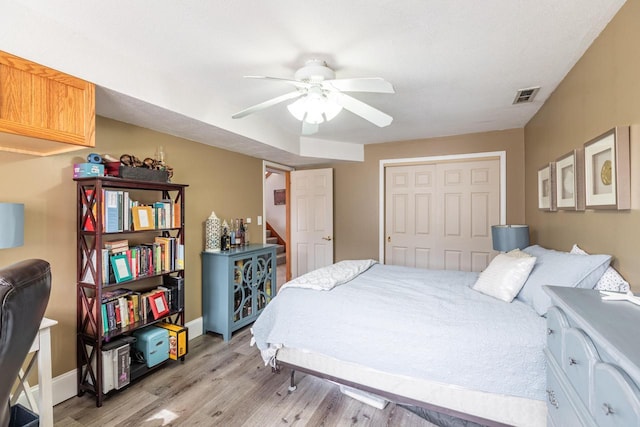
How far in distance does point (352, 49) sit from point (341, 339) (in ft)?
6.12

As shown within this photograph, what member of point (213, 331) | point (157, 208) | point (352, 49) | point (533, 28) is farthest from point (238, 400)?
point (533, 28)

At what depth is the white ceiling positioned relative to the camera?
1502 mm

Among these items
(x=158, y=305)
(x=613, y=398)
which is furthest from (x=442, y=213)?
(x=158, y=305)

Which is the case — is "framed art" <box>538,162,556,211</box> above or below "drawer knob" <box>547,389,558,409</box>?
above

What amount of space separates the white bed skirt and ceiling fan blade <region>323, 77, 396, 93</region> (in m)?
1.73

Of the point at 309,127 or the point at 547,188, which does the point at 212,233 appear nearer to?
the point at 309,127

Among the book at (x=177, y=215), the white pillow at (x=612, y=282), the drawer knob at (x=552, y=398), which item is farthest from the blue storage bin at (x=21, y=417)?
the white pillow at (x=612, y=282)

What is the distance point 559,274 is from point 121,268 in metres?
2.93

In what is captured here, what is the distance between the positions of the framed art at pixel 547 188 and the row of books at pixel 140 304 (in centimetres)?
330

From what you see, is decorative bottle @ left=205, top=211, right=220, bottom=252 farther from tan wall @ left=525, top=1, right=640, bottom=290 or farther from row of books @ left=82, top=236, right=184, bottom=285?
tan wall @ left=525, top=1, right=640, bottom=290

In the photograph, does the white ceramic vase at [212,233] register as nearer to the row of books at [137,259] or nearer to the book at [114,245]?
the row of books at [137,259]

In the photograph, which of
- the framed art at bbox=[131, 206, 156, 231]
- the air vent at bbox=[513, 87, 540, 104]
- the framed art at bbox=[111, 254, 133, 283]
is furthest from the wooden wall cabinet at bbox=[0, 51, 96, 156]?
the air vent at bbox=[513, 87, 540, 104]

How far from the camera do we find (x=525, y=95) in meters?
2.55

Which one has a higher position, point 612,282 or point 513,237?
point 513,237
